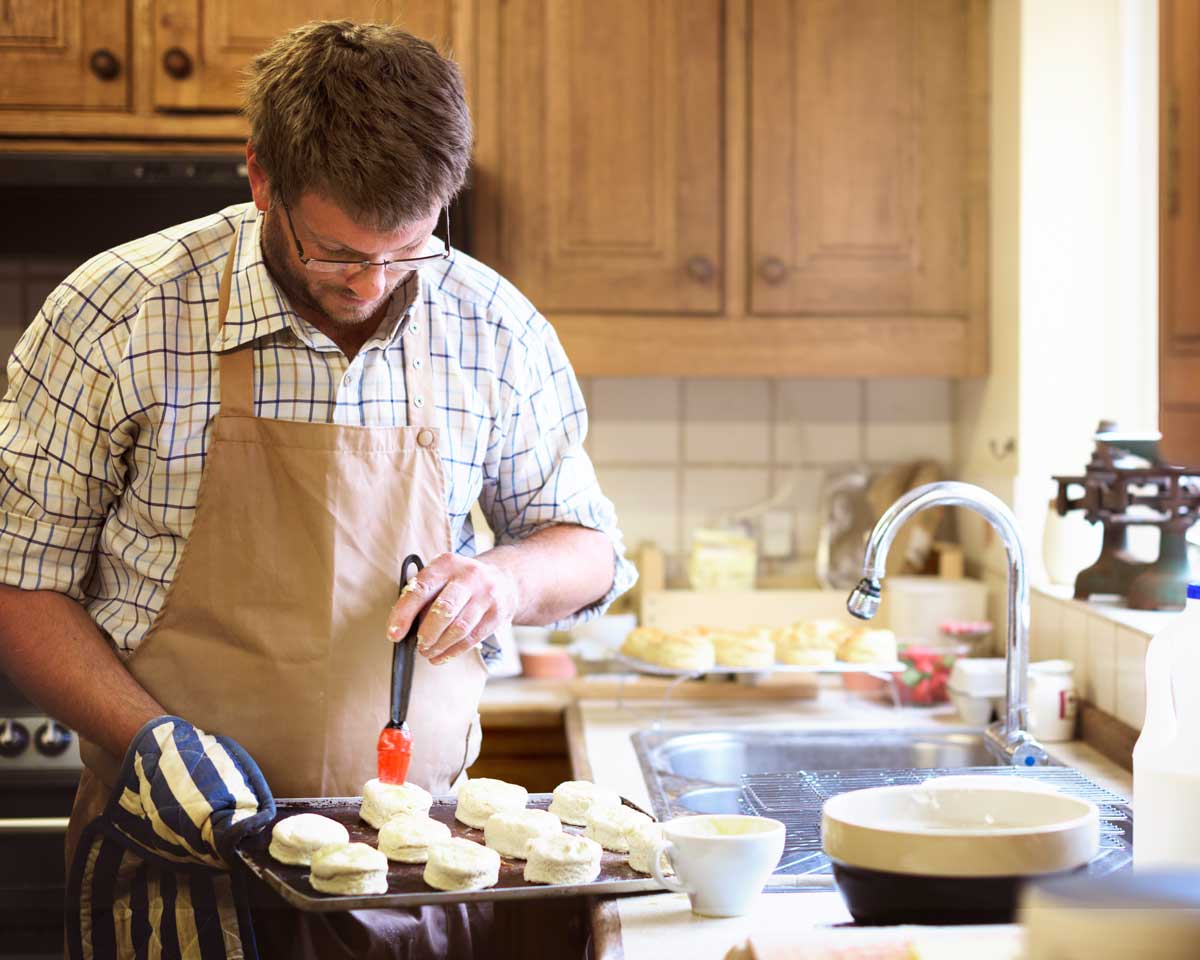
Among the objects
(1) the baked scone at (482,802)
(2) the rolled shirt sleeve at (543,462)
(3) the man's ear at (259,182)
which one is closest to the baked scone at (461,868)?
(1) the baked scone at (482,802)

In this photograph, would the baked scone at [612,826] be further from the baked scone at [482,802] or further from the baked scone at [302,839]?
the baked scone at [302,839]

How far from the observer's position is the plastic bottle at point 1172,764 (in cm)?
105

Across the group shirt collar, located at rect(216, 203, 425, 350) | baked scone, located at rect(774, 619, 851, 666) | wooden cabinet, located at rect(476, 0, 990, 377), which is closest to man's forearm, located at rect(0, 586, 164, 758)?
shirt collar, located at rect(216, 203, 425, 350)

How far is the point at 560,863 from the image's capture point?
3.59ft

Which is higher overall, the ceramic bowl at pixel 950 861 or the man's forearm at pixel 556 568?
the man's forearm at pixel 556 568

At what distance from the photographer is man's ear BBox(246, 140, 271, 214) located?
4.37 feet

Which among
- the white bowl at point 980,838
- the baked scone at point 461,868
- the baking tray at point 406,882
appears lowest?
the baking tray at point 406,882

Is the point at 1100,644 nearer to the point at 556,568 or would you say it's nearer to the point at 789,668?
the point at 789,668

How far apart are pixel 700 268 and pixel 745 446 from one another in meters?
0.45

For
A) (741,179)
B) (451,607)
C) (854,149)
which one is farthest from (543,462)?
(854,149)

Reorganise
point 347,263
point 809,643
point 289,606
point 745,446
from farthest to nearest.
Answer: point 745,446
point 809,643
point 289,606
point 347,263

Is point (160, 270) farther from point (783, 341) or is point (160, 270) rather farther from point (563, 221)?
point (783, 341)

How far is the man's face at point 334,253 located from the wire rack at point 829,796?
65cm

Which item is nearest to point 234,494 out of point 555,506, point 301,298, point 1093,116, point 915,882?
point 301,298
